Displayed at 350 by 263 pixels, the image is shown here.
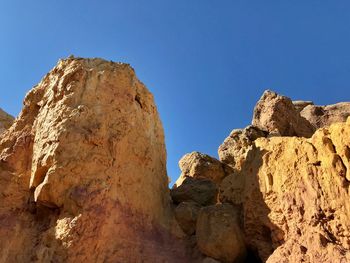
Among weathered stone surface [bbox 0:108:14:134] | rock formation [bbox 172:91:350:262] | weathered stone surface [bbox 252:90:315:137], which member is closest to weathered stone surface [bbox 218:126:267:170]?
weathered stone surface [bbox 252:90:315:137]

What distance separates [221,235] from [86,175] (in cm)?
385

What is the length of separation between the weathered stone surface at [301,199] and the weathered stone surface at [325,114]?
1404 cm

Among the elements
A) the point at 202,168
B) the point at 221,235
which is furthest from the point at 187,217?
the point at 202,168

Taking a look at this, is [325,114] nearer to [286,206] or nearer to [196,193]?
[196,193]

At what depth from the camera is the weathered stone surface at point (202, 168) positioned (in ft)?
53.9

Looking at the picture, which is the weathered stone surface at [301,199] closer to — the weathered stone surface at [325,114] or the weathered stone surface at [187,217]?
the weathered stone surface at [187,217]

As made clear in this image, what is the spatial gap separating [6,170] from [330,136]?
888 cm

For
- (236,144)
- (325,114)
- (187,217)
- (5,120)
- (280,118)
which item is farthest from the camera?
(325,114)

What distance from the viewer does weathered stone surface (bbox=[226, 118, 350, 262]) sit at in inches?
333

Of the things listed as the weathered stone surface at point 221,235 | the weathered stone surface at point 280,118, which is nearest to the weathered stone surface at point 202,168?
the weathered stone surface at point 280,118

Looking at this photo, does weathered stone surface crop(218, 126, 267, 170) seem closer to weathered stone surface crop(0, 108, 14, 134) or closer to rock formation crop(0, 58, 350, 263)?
rock formation crop(0, 58, 350, 263)

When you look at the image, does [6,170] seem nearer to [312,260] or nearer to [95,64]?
[95,64]

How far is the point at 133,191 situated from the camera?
36.5ft

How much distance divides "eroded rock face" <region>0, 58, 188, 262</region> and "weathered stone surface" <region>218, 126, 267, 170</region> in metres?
5.60
